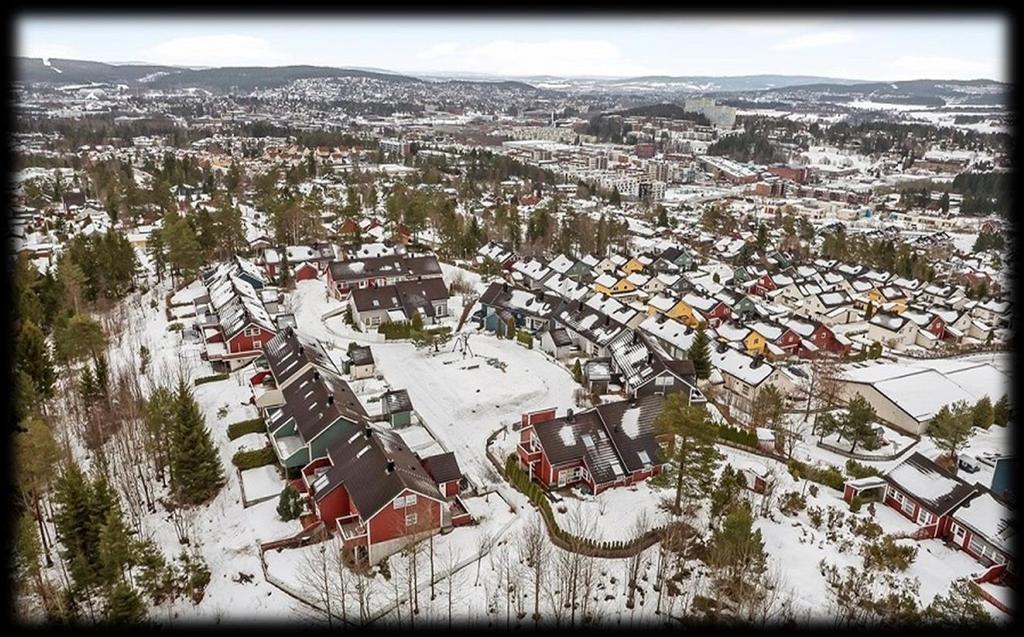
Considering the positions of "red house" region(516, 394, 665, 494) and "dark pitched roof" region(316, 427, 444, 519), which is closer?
"dark pitched roof" region(316, 427, 444, 519)

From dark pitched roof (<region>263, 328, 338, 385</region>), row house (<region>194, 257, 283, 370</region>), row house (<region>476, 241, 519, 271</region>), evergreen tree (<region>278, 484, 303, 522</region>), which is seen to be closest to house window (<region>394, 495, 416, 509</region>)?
evergreen tree (<region>278, 484, 303, 522</region>)

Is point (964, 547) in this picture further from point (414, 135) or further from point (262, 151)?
point (414, 135)

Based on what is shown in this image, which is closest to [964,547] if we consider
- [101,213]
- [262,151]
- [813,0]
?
[813,0]

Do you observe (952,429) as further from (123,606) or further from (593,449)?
(123,606)

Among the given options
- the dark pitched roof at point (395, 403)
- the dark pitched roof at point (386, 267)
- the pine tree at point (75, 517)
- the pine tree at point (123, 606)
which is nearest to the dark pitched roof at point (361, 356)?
the dark pitched roof at point (395, 403)

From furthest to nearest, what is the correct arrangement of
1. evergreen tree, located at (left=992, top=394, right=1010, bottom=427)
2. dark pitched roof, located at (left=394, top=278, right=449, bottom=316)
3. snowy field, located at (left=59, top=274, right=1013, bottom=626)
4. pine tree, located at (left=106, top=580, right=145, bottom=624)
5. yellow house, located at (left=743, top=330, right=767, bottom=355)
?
dark pitched roof, located at (left=394, top=278, right=449, bottom=316)
yellow house, located at (left=743, top=330, right=767, bottom=355)
evergreen tree, located at (left=992, top=394, right=1010, bottom=427)
snowy field, located at (left=59, top=274, right=1013, bottom=626)
pine tree, located at (left=106, top=580, right=145, bottom=624)

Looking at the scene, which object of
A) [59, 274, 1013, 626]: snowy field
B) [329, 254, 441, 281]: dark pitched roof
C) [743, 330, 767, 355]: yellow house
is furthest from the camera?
[329, 254, 441, 281]: dark pitched roof

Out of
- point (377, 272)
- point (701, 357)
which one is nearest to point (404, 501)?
point (701, 357)

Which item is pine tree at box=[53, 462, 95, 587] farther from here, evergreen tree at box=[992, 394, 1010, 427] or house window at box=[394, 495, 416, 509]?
evergreen tree at box=[992, 394, 1010, 427]
